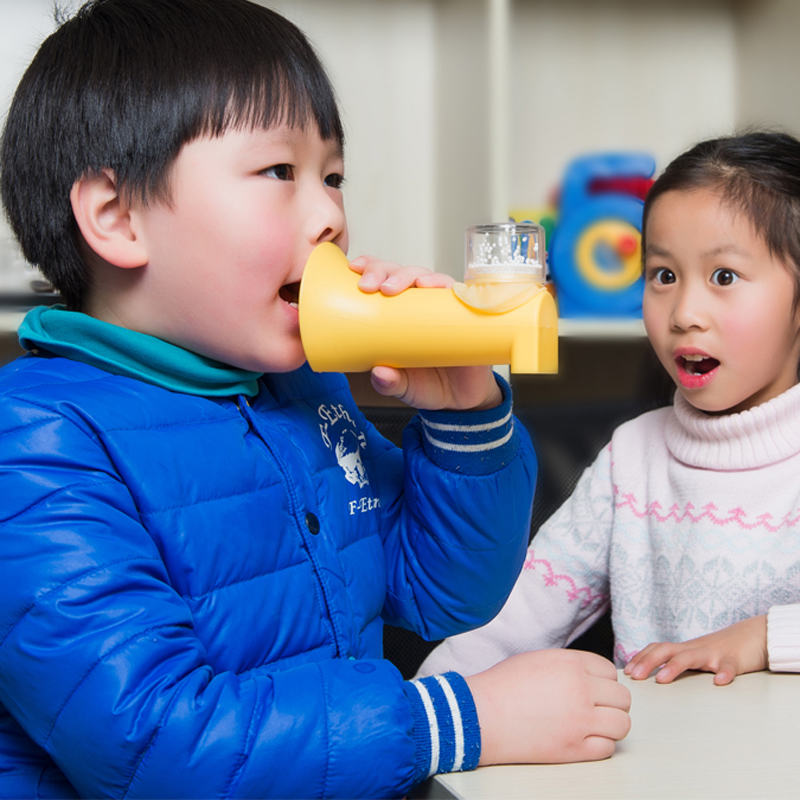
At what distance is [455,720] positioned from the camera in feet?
1.82

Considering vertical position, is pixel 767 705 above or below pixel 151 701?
below

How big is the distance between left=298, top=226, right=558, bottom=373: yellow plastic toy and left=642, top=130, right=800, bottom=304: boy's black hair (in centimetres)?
54

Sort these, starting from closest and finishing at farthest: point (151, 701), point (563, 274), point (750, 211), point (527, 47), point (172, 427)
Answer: point (151, 701) < point (172, 427) < point (750, 211) < point (563, 274) < point (527, 47)

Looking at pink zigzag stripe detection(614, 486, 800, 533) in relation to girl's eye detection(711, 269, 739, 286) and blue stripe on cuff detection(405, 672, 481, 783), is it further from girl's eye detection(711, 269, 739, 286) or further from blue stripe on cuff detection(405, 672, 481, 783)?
blue stripe on cuff detection(405, 672, 481, 783)

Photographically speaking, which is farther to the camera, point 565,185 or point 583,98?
point 583,98

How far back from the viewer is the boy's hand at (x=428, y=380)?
64 centimetres

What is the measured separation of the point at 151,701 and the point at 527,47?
1.65m

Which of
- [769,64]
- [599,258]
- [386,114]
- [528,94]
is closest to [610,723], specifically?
[599,258]

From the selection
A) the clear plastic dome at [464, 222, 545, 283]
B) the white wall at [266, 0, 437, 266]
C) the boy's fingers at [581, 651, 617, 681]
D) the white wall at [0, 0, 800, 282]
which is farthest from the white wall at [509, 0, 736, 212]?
the boy's fingers at [581, 651, 617, 681]

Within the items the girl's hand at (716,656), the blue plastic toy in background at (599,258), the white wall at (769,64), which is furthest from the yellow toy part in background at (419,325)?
the white wall at (769,64)

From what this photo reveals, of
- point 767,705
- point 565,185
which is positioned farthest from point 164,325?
point 565,185

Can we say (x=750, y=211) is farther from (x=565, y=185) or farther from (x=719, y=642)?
(x=565, y=185)

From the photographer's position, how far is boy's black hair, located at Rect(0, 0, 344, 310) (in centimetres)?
66

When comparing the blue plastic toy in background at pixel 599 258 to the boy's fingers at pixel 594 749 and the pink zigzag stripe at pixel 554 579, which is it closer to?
the pink zigzag stripe at pixel 554 579
